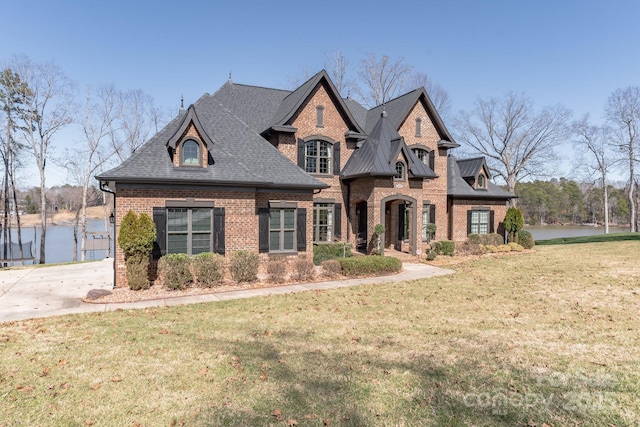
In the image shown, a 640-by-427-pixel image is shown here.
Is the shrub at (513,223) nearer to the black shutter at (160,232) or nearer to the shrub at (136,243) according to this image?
the black shutter at (160,232)

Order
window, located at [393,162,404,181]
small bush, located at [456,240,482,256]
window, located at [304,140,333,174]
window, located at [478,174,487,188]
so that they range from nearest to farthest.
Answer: window, located at [393,162,404,181] → window, located at [304,140,333,174] → small bush, located at [456,240,482,256] → window, located at [478,174,487,188]

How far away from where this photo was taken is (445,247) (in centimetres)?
1903

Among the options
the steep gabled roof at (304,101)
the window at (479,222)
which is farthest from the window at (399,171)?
the window at (479,222)

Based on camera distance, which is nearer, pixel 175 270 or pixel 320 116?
pixel 175 270

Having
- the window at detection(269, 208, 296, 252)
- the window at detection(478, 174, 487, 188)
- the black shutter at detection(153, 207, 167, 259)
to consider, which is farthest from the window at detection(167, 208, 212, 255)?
the window at detection(478, 174, 487, 188)

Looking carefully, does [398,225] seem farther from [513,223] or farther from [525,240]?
[525,240]

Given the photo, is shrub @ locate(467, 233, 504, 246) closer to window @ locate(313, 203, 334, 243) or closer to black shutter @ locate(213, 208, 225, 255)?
window @ locate(313, 203, 334, 243)

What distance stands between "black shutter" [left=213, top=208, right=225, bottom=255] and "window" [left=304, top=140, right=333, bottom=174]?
6.56 meters

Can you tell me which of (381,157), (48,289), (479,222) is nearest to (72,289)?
(48,289)

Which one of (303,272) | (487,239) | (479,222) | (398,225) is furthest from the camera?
(479,222)

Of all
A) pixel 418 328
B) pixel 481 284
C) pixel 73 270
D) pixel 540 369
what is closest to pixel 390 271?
pixel 481 284

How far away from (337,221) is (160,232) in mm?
9518

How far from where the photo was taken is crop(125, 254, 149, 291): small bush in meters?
11.2

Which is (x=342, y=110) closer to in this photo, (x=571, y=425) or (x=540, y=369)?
(x=540, y=369)
